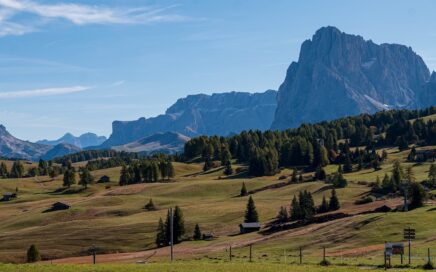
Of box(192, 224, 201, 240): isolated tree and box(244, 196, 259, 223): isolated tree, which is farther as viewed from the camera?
box(244, 196, 259, 223): isolated tree

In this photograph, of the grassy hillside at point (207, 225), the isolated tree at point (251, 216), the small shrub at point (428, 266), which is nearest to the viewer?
the small shrub at point (428, 266)

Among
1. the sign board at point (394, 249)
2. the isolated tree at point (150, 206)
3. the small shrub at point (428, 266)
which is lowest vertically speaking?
the isolated tree at point (150, 206)

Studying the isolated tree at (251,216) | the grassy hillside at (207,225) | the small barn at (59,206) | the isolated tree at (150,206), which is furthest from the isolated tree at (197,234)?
the small barn at (59,206)

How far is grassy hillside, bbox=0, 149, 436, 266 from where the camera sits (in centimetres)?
8525

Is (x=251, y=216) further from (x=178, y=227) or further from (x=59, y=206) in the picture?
(x=59, y=206)

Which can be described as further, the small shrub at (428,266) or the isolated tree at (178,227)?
the isolated tree at (178,227)

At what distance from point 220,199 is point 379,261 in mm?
114434

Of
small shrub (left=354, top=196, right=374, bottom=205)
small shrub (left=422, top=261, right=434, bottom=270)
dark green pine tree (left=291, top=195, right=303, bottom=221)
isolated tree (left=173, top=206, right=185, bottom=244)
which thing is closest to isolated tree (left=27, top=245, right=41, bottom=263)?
isolated tree (left=173, top=206, right=185, bottom=244)

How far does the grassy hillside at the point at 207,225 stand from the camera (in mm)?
85250

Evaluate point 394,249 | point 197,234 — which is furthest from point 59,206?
point 394,249

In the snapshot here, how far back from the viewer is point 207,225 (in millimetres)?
132000

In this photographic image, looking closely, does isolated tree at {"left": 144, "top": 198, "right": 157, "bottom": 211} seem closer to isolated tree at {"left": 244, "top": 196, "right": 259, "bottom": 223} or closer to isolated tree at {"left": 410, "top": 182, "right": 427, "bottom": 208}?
isolated tree at {"left": 244, "top": 196, "right": 259, "bottom": 223}

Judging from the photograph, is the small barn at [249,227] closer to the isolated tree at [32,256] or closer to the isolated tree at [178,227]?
the isolated tree at [178,227]

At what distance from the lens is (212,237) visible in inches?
4673
